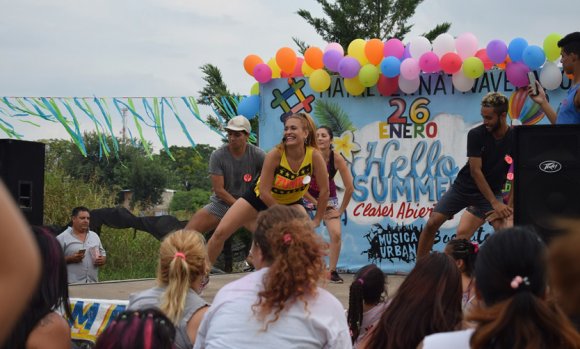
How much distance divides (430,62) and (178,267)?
22.4 ft

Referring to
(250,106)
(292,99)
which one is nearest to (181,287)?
(292,99)

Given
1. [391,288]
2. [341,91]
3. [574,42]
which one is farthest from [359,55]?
[574,42]

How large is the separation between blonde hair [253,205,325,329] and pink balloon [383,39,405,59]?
7206mm

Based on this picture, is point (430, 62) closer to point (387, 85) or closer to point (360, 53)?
point (387, 85)

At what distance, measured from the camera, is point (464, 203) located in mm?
7051

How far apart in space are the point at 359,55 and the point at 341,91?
51cm

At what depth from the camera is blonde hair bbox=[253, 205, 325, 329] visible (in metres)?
2.96

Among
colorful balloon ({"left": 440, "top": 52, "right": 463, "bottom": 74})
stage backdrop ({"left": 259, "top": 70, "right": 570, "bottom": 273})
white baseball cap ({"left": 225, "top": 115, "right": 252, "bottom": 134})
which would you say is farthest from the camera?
stage backdrop ({"left": 259, "top": 70, "right": 570, "bottom": 273})

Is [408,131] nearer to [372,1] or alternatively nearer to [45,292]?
[45,292]

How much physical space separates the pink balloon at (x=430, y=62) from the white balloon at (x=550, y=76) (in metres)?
1.17

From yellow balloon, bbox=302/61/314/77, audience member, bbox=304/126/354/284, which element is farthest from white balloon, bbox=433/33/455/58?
audience member, bbox=304/126/354/284

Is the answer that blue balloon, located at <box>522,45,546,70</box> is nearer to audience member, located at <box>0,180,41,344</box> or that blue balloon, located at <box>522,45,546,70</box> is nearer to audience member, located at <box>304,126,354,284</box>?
audience member, located at <box>304,126,354,284</box>

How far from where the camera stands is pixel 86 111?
38.2ft

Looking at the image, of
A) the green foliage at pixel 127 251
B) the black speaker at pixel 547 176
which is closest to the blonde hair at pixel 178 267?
the black speaker at pixel 547 176
